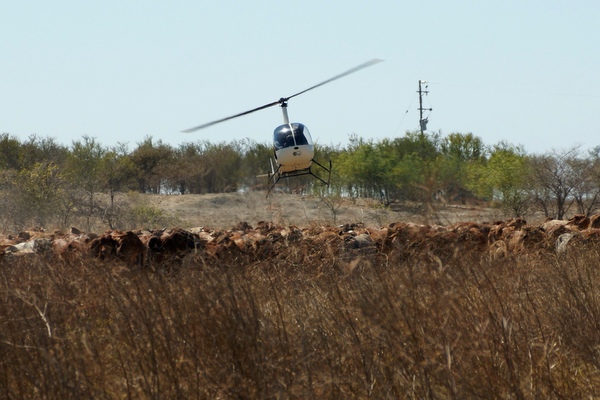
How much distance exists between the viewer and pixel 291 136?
82.7 ft

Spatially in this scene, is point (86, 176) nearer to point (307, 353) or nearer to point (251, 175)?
point (251, 175)

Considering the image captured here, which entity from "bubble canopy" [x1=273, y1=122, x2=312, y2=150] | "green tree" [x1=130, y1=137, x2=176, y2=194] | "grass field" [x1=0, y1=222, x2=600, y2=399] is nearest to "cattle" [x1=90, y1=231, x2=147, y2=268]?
"grass field" [x1=0, y1=222, x2=600, y2=399]

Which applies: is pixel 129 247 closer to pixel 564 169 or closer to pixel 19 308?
pixel 19 308

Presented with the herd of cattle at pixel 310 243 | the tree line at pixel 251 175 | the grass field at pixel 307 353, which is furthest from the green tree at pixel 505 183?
the grass field at pixel 307 353

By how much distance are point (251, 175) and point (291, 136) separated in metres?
43.4

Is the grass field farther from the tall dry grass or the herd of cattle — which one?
the herd of cattle

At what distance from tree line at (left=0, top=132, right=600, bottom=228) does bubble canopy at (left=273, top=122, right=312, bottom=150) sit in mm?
9099

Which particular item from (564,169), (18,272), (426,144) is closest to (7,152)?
(426,144)

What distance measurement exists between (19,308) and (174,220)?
1492 inches

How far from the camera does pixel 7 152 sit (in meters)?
61.6

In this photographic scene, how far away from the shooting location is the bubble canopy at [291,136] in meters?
25.2

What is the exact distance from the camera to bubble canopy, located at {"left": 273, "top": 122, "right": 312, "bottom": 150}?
25.2 metres

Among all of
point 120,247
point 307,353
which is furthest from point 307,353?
point 120,247

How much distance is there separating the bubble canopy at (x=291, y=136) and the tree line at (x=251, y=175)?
910 cm
